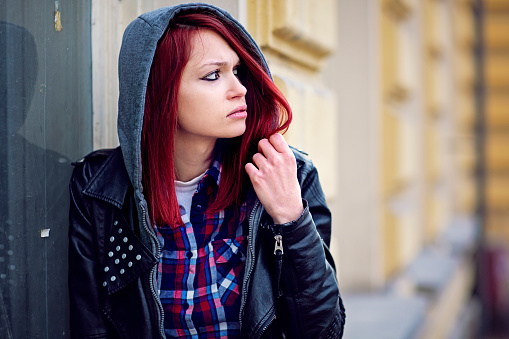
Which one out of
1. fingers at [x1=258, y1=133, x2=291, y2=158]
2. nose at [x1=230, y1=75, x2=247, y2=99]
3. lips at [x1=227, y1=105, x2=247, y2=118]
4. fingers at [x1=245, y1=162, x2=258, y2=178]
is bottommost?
fingers at [x1=245, y1=162, x2=258, y2=178]

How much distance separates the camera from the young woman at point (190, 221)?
1.67 meters

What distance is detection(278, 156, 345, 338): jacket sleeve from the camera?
5.37ft

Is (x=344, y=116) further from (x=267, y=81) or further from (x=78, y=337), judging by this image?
(x=78, y=337)

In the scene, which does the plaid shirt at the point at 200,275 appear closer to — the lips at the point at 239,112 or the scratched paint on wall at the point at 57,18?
the lips at the point at 239,112

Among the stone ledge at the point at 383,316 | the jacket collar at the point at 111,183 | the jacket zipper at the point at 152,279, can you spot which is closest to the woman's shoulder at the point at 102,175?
the jacket collar at the point at 111,183

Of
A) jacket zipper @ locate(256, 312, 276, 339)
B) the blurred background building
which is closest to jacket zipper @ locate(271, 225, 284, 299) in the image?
jacket zipper @ locate(256, 312, 276, 339)

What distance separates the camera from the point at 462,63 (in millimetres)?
11961

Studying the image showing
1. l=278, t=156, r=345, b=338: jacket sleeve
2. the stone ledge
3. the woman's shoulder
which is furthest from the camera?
the stone ledge

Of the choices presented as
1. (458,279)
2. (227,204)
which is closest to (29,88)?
(227,204)

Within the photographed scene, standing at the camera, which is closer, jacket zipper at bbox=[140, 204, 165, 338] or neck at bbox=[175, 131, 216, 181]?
jacket zipper at bbox=[140, 204, 165, 338]

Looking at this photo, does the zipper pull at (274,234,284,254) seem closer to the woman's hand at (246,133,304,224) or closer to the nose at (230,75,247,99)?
the woman's hand at (246,133,304,224)

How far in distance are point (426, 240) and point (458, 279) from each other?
523 mm

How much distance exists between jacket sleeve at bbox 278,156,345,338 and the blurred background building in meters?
0.73

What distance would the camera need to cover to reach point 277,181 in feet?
5.47
